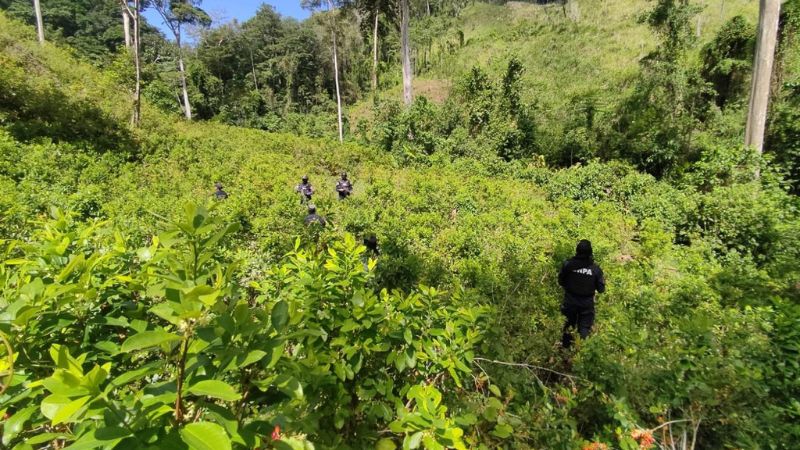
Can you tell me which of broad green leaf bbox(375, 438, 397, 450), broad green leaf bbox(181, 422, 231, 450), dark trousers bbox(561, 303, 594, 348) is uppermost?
broad green leaf bbox(181, 422, 231, 450)

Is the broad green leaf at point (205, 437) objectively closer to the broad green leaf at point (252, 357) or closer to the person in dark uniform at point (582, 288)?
the broad green leaf at point (252, 357)

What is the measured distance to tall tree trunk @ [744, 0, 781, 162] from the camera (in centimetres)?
743

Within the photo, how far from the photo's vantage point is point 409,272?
535cm

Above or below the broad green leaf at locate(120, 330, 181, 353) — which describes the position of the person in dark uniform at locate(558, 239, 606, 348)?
below

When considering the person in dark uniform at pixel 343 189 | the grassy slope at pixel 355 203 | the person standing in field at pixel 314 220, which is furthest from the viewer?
the person in dark uniform at pixel 343 189

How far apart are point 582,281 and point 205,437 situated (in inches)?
171

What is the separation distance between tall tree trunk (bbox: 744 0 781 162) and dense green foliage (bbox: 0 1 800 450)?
1.98ft

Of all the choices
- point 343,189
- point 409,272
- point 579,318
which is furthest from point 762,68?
point 343,189

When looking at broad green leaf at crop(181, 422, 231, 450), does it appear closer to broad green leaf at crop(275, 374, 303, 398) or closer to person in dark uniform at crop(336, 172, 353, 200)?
broad green leaf at crop(275, 374, 303, 398)

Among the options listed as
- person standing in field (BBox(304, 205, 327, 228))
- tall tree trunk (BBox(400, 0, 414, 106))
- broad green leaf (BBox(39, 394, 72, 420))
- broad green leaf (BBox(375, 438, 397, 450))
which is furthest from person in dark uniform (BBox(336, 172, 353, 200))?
tall tree trunk (BBox(400, 0, 414, 106))

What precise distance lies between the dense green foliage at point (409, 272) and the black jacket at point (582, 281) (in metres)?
0.38

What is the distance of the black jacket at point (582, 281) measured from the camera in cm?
424

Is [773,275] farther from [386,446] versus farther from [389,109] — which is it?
[389,109]

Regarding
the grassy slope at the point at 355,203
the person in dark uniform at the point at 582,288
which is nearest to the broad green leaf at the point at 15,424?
the grassy slope at the point at 355,203
